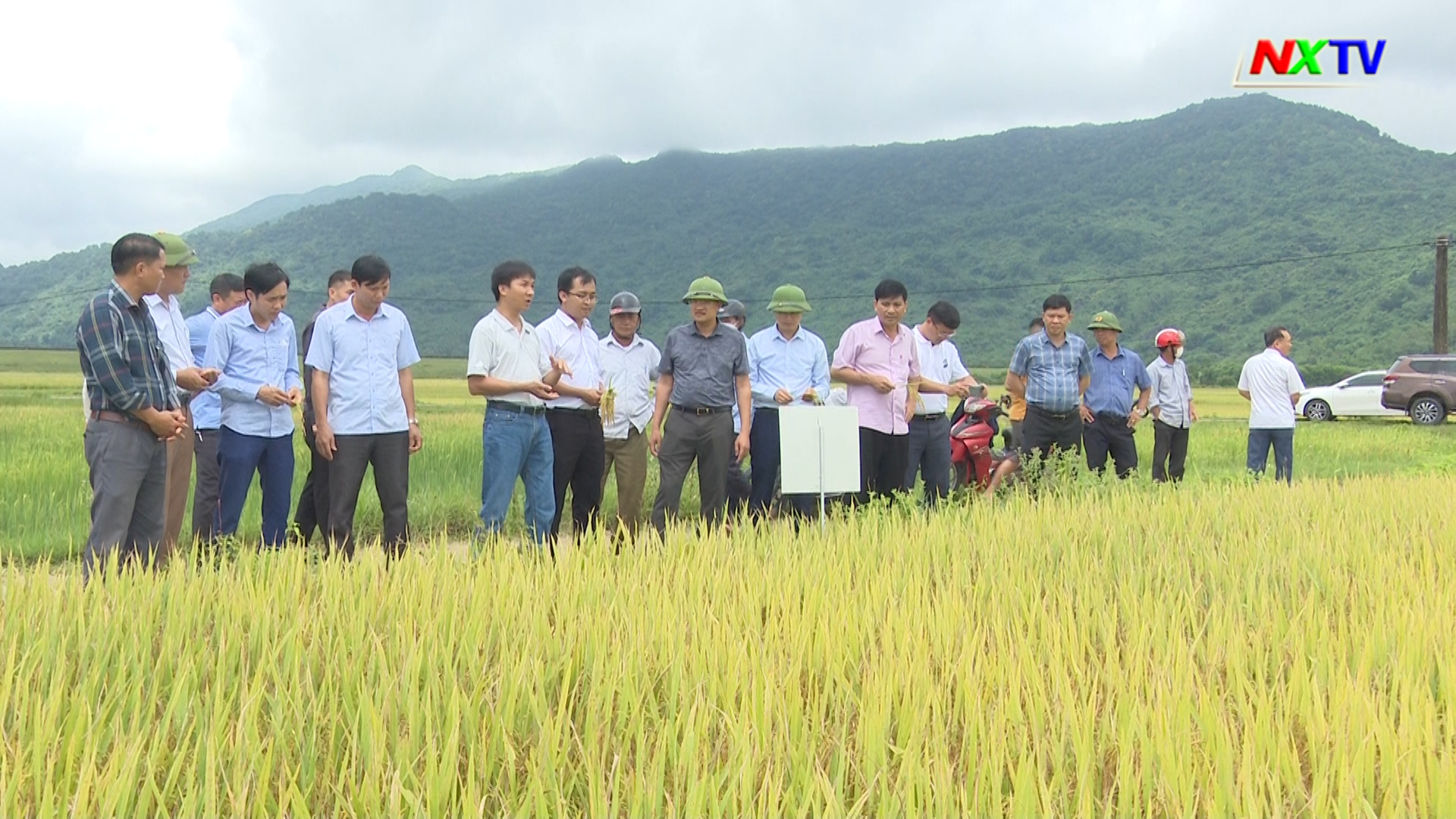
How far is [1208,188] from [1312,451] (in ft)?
352

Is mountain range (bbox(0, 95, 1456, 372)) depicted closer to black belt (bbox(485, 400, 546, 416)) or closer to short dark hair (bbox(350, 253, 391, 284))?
black belt (bbox(485, 400, 546, 416))

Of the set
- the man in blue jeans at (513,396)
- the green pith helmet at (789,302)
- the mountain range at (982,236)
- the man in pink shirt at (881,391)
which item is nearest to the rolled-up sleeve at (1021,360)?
the man in pink shirt at (881,391)

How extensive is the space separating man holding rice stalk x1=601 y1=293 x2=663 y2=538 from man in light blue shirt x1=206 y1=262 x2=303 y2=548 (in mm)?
1891

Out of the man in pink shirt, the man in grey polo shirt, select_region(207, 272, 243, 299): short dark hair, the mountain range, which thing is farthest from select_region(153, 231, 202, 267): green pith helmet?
the mountain range

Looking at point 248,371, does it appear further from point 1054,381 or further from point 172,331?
point 1054,381

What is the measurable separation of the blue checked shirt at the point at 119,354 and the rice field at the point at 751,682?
0.94 metres

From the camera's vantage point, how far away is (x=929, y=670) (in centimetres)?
243

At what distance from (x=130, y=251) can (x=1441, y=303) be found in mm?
29511

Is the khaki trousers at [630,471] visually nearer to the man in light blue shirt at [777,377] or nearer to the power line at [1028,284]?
the man in light blue shirt at [777,377]

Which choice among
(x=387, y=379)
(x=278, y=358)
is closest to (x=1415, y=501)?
(x=387, y=379)

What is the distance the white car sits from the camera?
24.3 m

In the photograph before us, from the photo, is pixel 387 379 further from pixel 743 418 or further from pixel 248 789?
pixel 248 789

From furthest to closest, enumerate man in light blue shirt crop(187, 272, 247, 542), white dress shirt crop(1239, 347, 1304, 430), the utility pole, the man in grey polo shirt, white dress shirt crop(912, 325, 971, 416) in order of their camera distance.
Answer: the utility pole, white dress shirt crop(1239, 347, 1304, 430), white dress shirt crop(912, 325, 971, 416), the man in grey polo shirt, man in light blue shirt crop(187, 272, 247, 542)

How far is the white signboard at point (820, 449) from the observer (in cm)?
558
